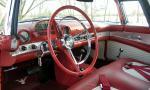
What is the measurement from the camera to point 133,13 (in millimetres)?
3170

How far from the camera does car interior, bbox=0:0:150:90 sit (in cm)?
204

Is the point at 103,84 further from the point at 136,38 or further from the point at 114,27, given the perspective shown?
the point at 114,27

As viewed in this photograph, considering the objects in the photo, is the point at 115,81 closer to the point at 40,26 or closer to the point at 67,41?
the point at 67,41

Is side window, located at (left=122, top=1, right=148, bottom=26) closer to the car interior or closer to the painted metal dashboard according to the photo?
the car interior

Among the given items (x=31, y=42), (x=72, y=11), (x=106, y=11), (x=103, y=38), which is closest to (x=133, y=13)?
Answer: (x=106, y=11)

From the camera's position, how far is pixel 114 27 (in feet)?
10.7

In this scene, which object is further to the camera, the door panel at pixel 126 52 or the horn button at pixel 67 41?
the door panel at pixel 126 52

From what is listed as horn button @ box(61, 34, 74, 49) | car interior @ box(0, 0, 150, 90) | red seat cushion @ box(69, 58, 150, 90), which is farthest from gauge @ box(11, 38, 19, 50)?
red seat cushion @ box(69, 58, 150, 90)

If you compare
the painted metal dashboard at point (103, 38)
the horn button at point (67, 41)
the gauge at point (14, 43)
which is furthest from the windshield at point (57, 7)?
the horn button at point (67, 41)

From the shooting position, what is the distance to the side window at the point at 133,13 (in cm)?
294

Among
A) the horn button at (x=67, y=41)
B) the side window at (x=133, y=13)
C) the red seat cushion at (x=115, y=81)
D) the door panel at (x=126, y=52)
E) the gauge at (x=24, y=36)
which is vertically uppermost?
the side window at (x=133, y=13)

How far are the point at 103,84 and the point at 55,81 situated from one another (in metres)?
0.91

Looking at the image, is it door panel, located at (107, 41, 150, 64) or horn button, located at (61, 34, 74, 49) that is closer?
horn button, located at (61, 34, 74, 49)

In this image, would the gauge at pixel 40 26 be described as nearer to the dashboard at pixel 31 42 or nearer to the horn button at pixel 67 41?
the dashboard at pixel 31 42
